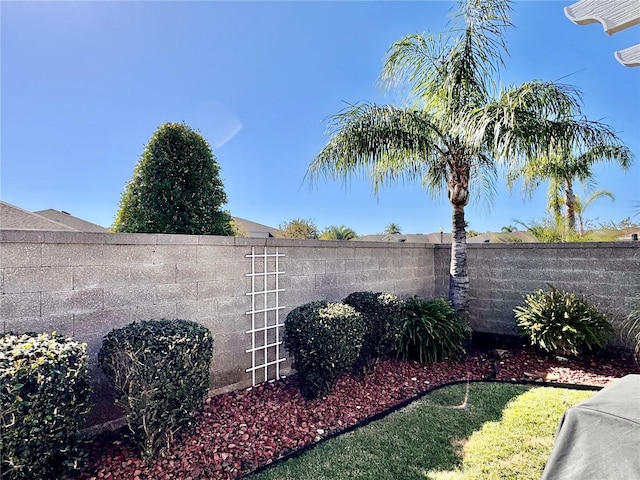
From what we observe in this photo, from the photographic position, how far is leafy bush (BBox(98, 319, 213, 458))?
2391 millimetres

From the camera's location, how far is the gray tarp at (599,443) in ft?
4.40

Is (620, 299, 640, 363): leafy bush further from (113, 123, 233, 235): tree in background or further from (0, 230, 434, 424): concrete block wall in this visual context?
(113, 123, 233, 235): tree in background

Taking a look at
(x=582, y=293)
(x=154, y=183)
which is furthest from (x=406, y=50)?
(x=582, y=293)

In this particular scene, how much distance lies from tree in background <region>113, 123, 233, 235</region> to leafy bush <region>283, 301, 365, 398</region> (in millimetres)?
1703

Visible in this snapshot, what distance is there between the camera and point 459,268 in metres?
5.95

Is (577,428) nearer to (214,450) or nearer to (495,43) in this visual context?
(214,450)

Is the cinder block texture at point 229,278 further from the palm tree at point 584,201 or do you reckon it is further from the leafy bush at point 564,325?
the palm tree at point 584,201

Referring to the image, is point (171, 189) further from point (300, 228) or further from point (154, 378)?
point (300, 228)

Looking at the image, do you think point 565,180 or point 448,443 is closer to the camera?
point 448,443

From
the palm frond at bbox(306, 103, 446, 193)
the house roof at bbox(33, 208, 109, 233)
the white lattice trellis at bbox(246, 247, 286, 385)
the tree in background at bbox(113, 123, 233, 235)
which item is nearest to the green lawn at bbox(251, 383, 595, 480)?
the white lattice trellis at bbox(246, 247, 286, 385)

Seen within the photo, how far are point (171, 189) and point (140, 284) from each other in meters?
1.35

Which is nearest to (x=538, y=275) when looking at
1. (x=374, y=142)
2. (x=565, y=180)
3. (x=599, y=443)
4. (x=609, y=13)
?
(x=374, y=142)

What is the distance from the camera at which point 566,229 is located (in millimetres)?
7449

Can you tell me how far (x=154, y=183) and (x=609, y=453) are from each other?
4332 mm
